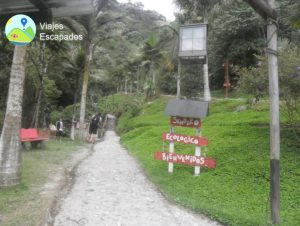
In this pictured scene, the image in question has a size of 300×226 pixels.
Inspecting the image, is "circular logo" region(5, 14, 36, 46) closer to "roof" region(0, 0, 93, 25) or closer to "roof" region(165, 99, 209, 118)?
"roof" region(0, 0, 93, 25)

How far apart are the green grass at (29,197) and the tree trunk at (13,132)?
0.30m

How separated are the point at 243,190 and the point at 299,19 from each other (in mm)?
4695

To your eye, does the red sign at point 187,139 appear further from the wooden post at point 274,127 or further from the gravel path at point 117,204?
the wooden post at point 274,127

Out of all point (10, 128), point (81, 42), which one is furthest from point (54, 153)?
point (81, 42)

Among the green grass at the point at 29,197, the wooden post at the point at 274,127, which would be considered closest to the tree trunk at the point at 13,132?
the green grass at the point at 29,197

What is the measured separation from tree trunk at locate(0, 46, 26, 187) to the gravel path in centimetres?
133

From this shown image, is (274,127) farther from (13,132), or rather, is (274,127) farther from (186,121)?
(13,132)

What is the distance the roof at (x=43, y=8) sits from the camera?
457 centimetres

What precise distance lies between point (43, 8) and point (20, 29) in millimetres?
1678

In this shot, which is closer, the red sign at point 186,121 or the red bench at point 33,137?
the red sign at point 186,121

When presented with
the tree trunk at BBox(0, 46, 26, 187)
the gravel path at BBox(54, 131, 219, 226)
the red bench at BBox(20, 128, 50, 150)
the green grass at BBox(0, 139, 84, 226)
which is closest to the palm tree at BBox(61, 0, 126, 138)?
the red bench at BBox(20, 128, 50, 150)

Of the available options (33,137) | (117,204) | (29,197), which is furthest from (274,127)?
(33,137)

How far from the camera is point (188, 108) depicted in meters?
9.59

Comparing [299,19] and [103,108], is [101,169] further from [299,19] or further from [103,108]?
[103,108]
